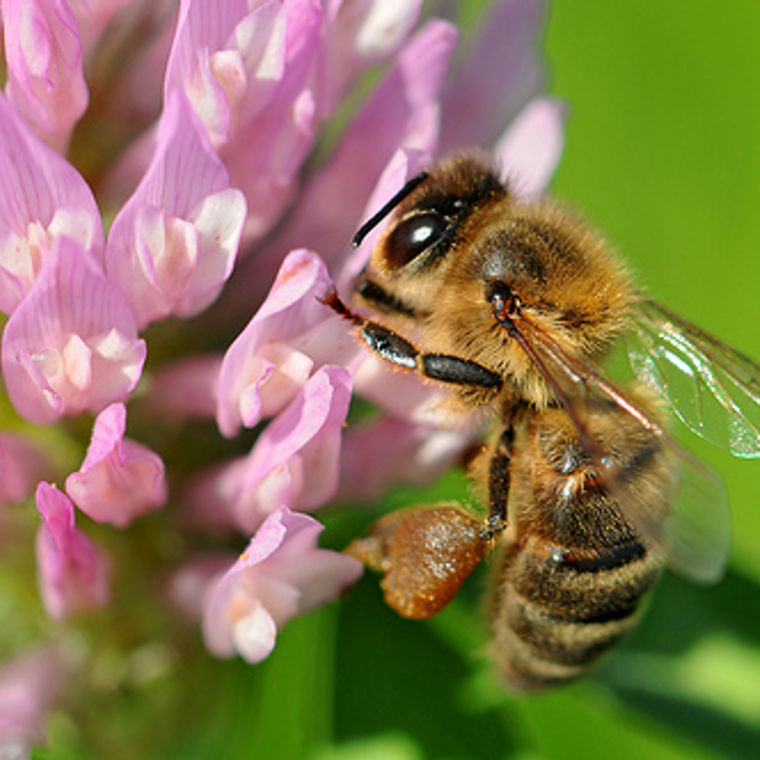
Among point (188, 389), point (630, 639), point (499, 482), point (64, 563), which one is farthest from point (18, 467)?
point (630, 639)

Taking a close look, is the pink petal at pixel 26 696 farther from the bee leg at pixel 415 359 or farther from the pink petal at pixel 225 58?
the pink petal at pixel 225 58

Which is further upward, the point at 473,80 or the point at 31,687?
the point at 473,80

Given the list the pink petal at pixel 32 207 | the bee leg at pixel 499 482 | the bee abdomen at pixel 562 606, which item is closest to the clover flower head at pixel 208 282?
the pink petal at pixel 32 207

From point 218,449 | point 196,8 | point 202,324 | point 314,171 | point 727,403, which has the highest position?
point 196,8

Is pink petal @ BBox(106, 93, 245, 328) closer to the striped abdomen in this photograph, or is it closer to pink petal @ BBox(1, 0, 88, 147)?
pink petal @ BBox(1, 0, 88, 147)

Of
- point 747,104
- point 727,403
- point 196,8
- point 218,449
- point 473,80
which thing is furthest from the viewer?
point 747,104

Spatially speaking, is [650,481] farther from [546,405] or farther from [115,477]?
[115,477]

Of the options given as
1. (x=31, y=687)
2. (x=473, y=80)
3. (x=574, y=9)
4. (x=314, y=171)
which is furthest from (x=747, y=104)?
(x=31, y=687)

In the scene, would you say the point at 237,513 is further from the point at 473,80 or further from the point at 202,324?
the point at 473,80
